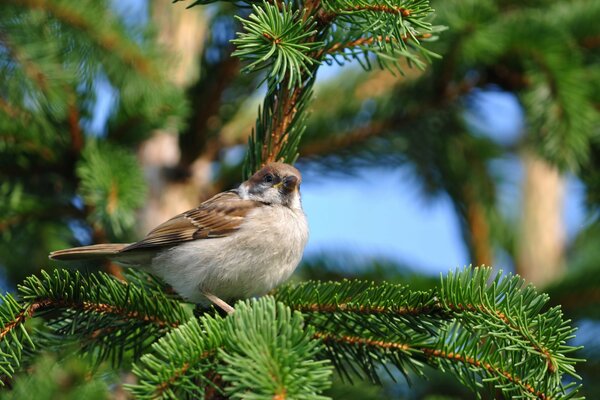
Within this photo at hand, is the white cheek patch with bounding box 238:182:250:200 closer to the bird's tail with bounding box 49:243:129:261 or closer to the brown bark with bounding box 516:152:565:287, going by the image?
the bird's tail with bounding box 49:243:129:261

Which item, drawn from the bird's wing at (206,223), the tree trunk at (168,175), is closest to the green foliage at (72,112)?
the bird's wing at (206,223)

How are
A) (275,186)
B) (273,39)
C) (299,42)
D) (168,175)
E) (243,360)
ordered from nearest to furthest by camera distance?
(243,360)
(273,39)
(299,42)
(275,186)
(168,175)

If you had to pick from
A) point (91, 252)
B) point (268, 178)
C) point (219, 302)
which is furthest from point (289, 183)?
point (91, 252)

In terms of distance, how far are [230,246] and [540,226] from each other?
8.88 ft

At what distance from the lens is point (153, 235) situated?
308cm

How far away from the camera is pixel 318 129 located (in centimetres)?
361

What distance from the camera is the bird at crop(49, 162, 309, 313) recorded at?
2.84 meters

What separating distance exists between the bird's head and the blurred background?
1.11 ft

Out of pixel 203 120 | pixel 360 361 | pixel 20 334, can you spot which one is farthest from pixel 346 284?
pixel 203 120

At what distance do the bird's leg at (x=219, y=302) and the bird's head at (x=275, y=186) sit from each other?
436 millimetres

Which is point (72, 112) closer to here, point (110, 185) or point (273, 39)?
point (110, 185)

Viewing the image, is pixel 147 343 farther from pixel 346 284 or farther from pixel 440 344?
pixel 440 344

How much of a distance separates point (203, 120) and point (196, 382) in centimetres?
183

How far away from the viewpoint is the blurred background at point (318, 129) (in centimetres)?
312
